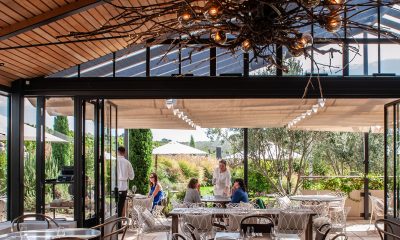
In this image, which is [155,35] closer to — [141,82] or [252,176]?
[141,82]

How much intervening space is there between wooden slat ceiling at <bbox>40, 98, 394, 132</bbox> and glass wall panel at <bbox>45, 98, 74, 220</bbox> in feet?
0.07

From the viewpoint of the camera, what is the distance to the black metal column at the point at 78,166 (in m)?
9.66

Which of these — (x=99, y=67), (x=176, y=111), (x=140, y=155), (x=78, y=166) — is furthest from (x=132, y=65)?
(x=140, y=155)

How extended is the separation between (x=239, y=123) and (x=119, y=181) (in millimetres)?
3988

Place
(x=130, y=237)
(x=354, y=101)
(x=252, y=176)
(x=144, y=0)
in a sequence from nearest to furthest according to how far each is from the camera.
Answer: (x=144, y=0) < (x=354, y=101) < (x=130, y=237) < (x=252, y=176)

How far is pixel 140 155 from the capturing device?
59.2 feet

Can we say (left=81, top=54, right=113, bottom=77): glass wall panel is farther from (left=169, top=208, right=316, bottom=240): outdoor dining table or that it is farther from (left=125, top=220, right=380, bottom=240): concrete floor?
(left=125, top=220, right=380, bottom=240): concrete floor

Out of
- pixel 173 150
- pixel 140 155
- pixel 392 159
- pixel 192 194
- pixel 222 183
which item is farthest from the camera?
pixel 140 155

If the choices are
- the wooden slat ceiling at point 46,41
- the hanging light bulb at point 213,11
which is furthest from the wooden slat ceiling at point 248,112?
the hanging light bulb at point 213,11

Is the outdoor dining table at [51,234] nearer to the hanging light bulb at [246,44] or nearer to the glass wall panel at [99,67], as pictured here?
the hanging light bulb at [246,44]

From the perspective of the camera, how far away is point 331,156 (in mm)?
20797

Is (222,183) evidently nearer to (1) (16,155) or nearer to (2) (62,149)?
(2) (62,149)

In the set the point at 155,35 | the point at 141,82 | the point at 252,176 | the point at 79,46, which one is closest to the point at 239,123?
the point at 252,176

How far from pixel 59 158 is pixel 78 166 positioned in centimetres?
38
